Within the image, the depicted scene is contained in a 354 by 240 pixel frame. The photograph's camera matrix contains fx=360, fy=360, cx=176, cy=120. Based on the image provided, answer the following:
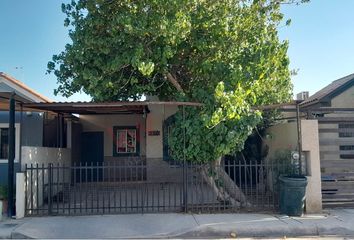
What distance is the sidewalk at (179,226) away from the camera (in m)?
7.86

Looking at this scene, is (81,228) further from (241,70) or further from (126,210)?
(241,70)

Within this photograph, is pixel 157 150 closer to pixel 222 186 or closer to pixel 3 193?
pixel 222 186

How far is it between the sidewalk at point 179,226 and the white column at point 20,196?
0.32 metres

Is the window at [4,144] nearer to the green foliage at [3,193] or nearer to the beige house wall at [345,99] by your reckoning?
the green foliage at [3,193]

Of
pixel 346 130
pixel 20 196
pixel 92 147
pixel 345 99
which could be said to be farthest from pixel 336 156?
pixel 92 147

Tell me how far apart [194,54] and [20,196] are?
19.9ft

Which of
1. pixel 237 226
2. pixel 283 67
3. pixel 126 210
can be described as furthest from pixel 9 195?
pixel 283 67

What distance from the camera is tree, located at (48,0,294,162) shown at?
8.67 metres

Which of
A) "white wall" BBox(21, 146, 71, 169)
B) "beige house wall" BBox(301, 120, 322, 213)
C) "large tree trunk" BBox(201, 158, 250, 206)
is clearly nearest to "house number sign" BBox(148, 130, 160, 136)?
"white wall" BBox(21, 146, 71, 169)

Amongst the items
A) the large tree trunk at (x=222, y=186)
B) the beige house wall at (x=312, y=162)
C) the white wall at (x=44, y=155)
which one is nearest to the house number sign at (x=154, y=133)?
the white wall at (x=44, y=155)

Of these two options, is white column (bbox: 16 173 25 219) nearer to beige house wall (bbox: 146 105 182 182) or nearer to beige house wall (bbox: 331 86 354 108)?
beige house wall (bbox: 146 105 182 182)

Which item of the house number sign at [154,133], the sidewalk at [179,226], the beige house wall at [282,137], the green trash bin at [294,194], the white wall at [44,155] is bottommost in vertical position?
the sidewalk at [179,226]

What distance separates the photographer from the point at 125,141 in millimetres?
17500

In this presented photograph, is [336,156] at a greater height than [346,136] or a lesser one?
lesser
